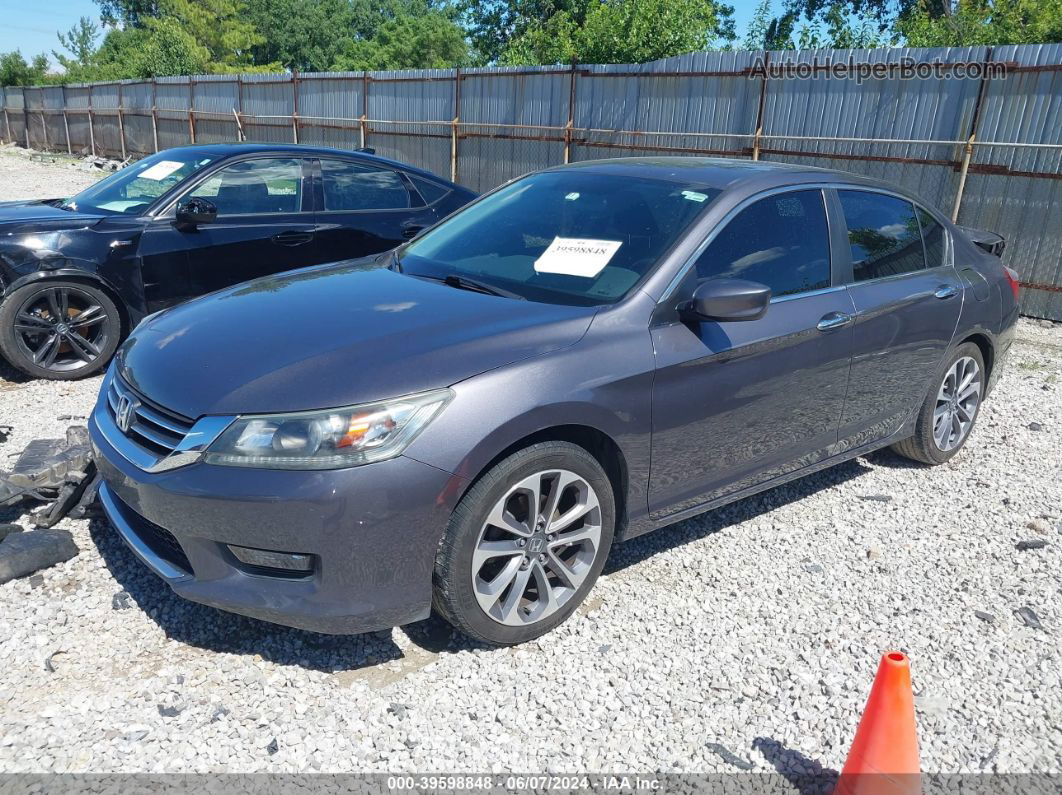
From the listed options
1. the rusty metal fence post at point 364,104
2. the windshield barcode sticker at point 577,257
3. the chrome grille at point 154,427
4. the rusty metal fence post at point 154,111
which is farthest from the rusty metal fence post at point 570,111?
the rusty metal fence post at point 154,111

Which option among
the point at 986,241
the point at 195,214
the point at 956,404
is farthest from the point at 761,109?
the point at 195,214

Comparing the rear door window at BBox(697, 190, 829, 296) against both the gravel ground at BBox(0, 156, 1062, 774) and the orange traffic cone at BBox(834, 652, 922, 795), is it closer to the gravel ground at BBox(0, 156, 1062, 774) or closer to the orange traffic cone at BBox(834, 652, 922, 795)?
the gravel ground at BBox(0, 156, 1062, 774)

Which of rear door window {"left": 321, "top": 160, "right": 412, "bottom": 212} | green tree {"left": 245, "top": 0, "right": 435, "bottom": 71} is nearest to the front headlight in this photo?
rear door window {"left": 321, "top": 160, "right": 412, "bottom": 212}

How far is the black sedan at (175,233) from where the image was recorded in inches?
233

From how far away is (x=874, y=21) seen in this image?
31266mm

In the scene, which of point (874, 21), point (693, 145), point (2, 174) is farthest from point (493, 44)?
point (693, 145)

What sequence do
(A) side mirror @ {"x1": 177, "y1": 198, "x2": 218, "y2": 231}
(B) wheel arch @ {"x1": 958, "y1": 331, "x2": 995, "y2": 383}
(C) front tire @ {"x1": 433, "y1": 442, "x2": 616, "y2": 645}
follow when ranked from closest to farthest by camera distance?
(C) front tire @ {"x1": 433, "y1": 442, "x2": 616, "y2": 645} < (B) wheel arch @ {"x1": 958, "y1": 331, "x2": 995, "y2": 383} < (A) side mirror @ {"x1": 177, "y1": 198, "x2": 218, "y2": 231}

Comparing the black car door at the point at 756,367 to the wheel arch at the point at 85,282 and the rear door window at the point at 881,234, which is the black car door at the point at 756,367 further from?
the wheel arch at the point at 85,282

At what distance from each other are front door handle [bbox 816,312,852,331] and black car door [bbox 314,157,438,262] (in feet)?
12.1

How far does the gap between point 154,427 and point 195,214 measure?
3541 mm

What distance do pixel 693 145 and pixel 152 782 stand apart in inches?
441

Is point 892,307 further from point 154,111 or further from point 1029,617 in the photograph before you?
point 154,111

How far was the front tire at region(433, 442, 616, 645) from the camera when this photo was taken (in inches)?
115

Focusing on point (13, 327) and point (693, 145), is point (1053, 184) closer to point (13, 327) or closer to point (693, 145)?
point (693, 145)
